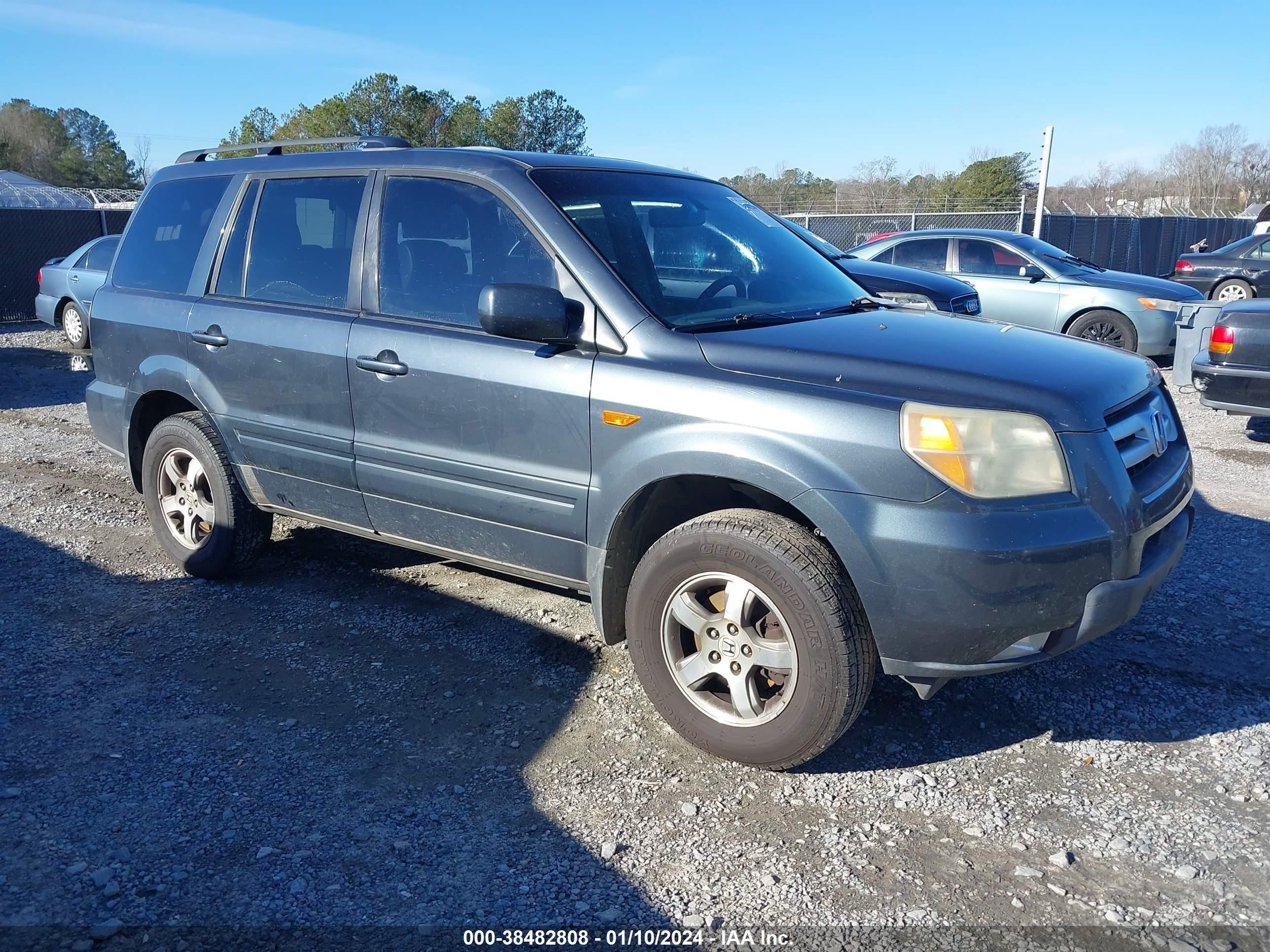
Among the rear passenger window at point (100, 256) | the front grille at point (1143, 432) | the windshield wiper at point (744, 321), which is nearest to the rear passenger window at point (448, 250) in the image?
the windshield wiper at point (744, 321)

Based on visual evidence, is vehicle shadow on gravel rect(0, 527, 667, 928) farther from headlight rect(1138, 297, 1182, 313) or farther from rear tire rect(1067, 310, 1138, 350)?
headlight rect(1138, 297, 1182, 313)

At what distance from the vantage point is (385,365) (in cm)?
398

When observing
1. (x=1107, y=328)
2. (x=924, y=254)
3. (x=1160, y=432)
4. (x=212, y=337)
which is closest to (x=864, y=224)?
(x=924, y=254)

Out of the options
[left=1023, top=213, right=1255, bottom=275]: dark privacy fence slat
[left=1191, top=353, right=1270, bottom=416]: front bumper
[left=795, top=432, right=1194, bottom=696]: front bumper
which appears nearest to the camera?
[left=795, top=432, right=1194, bottom=696]: front bumper

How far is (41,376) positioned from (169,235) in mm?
8548

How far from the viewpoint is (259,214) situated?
15.3 ft

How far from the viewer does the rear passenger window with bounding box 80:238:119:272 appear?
1374cm

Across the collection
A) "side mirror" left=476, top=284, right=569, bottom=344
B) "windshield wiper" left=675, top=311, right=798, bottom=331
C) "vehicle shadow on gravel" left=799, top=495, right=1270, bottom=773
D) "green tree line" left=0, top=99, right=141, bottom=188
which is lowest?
"vehicle shadow on gravel" left=799, top=495, right=1270, bottom=773

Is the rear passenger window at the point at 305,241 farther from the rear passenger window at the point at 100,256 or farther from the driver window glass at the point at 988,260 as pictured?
the rear passenger window at the point at 100,256

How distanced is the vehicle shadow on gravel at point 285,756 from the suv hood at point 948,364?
4.98ft

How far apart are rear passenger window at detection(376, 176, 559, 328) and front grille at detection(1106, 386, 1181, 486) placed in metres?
1.98

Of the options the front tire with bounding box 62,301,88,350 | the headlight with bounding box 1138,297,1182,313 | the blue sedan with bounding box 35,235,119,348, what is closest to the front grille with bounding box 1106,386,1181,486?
the headlight with bounding box 1138,297,1182,313

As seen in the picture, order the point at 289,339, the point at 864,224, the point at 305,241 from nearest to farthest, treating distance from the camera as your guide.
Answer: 1. the point at 289,339
2. the point at 305,241
3. the point at 864,224

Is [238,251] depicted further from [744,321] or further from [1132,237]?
[1132,237]
